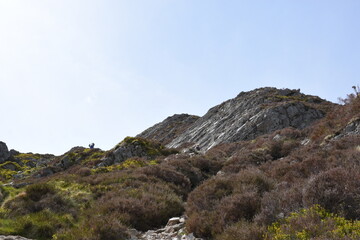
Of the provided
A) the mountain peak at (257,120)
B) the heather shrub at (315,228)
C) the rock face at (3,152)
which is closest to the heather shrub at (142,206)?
the heather shrub at (315,228)

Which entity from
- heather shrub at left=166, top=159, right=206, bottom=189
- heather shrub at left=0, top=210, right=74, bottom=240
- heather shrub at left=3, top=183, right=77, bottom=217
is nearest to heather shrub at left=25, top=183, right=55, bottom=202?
heather shrub at left=3, top=183, right=77, bottom=217

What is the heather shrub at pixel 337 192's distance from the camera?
5.83 metres

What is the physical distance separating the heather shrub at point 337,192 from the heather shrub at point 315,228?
15.9 inches

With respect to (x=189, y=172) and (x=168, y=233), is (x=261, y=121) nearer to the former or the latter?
(x=189, y=172)

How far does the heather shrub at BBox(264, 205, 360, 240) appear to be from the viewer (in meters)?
4.64

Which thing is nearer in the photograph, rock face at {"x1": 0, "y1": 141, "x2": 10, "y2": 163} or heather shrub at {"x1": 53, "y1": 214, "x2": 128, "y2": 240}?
heather shrub at {"x1": 53, "y1": 214, "x2": 128, "y2": 240}

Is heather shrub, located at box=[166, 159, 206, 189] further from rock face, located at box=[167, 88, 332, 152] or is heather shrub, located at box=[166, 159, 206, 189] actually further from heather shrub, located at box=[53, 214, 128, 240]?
rock face, located at box=[167, 88, 332, 152]

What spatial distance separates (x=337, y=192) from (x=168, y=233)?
4763 millimetres

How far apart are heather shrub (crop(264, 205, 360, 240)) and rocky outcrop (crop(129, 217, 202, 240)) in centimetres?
271

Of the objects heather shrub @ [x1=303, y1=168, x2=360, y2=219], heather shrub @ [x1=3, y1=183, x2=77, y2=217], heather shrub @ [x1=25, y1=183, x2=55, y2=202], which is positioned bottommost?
heather shrub @ [x1=303, y1=168, x2=360, y2=219]

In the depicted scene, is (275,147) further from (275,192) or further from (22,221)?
(22,221)

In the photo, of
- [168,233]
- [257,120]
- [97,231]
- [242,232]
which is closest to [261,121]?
[257,120]

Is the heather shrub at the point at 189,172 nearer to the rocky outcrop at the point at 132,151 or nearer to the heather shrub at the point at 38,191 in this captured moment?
the heather shrub at the point at 38,191

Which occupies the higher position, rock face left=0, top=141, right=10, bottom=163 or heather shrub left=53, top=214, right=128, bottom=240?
rock face left=0, top=141, right=10, bottom=163
